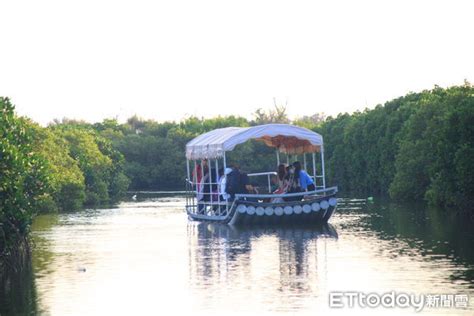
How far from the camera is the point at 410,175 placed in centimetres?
5788

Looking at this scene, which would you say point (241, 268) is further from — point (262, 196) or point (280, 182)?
point (280, 182)

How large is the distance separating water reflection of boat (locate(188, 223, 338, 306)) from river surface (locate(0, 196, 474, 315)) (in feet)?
0.09

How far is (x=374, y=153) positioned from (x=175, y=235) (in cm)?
4084

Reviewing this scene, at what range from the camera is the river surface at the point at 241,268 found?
20.7m

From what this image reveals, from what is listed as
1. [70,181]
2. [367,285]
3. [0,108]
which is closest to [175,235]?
[0,108]

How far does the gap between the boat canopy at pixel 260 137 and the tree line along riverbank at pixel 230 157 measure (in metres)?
5.76

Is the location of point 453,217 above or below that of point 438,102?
below

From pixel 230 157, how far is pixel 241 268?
71213 mm

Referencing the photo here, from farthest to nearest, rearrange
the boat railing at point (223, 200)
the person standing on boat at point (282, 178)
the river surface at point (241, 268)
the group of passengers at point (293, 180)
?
the person standing on boat at point (282, 178)
the group of passengers at point (293, 180)
the boat railing at point (223, 200)
the river surface at point (241, 268)

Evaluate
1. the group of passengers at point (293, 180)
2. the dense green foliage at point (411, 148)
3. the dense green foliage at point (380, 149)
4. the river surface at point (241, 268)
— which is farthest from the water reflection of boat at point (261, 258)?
the dense green foliage at point (380, 149)

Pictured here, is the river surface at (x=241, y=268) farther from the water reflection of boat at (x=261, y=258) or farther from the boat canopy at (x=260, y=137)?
the boat canopy at (x=260, y=137)

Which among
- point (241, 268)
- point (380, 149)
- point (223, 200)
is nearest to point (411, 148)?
point (380, 149)

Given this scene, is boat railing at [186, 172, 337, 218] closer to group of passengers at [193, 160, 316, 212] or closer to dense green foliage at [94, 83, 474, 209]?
group of passengers at [193, 160, 316, 212]

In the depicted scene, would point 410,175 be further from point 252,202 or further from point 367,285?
point 367,285
